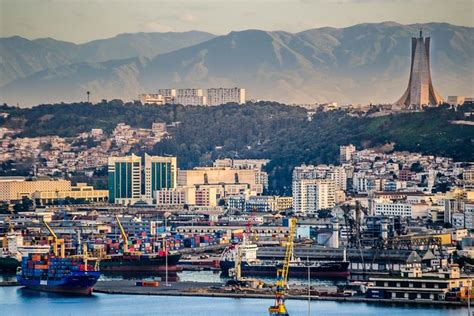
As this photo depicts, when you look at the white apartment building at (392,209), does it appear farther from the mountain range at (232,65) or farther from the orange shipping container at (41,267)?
the mountain range at (232,65)

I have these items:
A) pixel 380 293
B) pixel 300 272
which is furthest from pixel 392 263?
pixel 380 293

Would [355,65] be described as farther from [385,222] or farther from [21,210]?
[385,222]

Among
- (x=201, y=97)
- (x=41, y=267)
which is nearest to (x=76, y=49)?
(x=201, y=97)

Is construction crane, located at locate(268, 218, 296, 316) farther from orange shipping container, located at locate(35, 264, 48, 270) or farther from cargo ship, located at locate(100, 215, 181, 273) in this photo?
orange shipping container, located at locate(35, 264, 48, 270)

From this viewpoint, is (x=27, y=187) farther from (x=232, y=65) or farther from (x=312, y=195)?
(x=232, y=65)

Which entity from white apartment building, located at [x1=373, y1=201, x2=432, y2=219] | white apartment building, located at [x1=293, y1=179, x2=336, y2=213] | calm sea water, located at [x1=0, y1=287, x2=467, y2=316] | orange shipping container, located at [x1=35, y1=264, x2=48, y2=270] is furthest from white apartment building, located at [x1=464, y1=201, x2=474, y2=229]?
calm sea water, located at [x1=0, y1=287, x2=467, y2=316]
